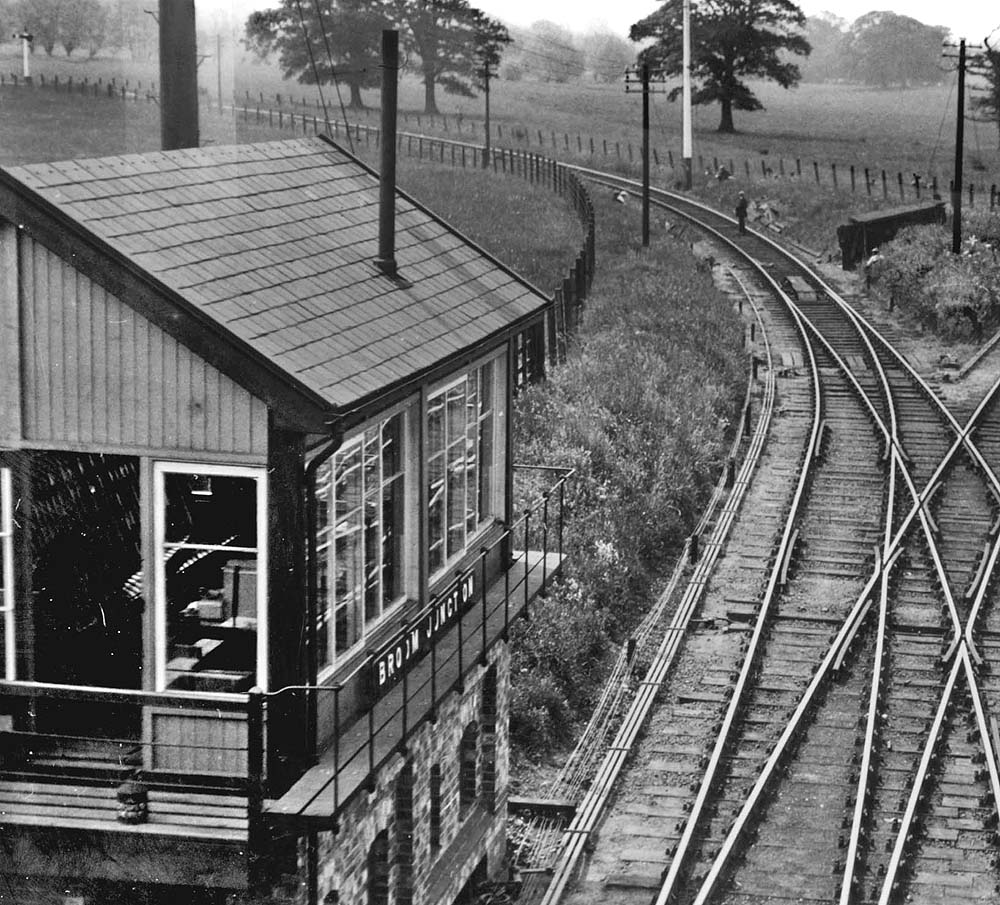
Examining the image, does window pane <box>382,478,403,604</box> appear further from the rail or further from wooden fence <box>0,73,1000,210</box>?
wooden fence <box>0,73,1000,210</box>

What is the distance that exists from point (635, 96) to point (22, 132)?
191ft

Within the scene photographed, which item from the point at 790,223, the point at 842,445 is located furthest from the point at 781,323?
the point at 790,223

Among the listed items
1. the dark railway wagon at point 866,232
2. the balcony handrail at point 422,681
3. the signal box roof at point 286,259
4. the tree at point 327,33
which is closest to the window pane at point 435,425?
the signal box roof at point 286,259

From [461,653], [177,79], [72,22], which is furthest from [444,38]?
[461,653]

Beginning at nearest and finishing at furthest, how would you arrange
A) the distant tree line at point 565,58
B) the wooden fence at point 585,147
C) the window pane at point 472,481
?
the window pane at point 472,481, the wooden fence at point 585,147, the distant tree line at point 565,58

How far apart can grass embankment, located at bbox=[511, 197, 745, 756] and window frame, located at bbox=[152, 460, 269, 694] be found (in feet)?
27.0

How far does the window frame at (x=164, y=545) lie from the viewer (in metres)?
8.79

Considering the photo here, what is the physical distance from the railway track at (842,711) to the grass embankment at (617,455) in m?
1.03

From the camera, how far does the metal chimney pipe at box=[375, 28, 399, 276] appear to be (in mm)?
11203

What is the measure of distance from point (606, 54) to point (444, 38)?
65170 millimetres

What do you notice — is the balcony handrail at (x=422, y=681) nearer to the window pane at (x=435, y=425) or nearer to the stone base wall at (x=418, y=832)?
the stone base wall at (x=418, y=832)

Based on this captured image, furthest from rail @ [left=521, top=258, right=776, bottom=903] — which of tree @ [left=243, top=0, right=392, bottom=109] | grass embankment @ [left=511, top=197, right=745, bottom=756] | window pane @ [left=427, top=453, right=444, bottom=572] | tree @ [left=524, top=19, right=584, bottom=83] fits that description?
tree @ [left=524, top=19, right=584, bottom=83]

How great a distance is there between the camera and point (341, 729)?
9.91 m

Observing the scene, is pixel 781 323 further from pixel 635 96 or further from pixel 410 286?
pixel 635 96
